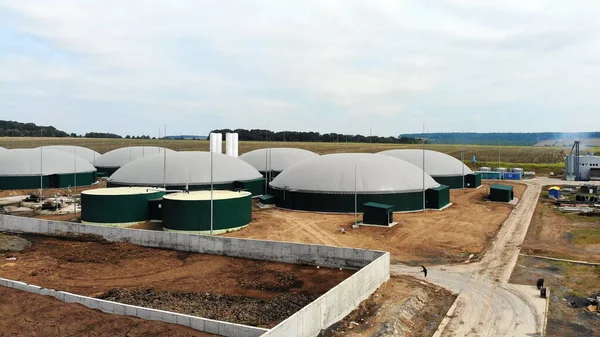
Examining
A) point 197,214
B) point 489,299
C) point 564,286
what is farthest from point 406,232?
point 197,214

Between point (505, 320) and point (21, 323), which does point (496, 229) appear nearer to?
point (505, 320)

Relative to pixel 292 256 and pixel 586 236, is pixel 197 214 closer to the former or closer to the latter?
pixel 292 256

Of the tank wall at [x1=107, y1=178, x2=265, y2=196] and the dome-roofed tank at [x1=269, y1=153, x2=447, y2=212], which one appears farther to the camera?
the tank wall at [x1=107, y1=178, x2=265, y2=196]

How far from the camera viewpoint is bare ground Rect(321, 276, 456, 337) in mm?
16750

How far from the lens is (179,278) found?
23.2 meters

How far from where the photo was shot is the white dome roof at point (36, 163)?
63344mm

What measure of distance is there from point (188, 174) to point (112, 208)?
12.4m

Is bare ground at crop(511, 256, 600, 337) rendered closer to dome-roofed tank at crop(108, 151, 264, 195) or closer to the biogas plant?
the biogas plant

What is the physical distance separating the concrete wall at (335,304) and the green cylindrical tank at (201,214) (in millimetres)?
16168

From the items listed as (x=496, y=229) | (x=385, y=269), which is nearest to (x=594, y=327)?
(x=385, y=269)

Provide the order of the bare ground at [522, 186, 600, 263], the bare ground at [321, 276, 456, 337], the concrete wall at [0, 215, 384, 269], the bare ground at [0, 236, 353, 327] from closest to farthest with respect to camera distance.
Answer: the bare ground at [321, 276, 456, 337], the bare ground at [0, 236, 353, 327], the concrete wall at [0, 215, 384, 269], the bare ground at [522, 186, 600, 263]

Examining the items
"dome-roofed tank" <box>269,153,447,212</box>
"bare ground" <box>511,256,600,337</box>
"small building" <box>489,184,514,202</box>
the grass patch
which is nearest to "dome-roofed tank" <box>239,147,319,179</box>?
"dome-roofed tank" <box>269,153,447,212</box>

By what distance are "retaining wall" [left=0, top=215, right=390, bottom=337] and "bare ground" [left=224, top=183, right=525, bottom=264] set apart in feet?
15.9

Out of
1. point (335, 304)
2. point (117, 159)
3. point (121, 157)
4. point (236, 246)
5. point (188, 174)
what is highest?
point (121, 157)
